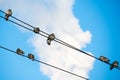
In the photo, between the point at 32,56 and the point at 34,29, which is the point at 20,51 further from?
the point at 34,29

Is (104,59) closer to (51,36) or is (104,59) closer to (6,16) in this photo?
(51,36)

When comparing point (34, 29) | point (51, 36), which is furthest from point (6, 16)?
point (51, 36)

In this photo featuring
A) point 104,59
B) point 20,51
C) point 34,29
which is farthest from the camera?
point 20,51

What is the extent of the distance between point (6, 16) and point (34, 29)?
2.22m

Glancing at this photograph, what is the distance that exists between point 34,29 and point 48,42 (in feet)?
5.01

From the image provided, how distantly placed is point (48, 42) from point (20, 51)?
404cm

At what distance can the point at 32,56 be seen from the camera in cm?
2052

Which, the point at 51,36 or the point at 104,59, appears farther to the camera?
the point at 104,59

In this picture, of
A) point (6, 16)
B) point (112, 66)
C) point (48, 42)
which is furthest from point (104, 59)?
point (6, 16)

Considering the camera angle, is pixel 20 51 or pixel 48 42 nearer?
pixel 48 42

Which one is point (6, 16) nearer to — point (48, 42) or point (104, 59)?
point (48, 42)

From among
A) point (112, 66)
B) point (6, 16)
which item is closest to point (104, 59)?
point (112, 66)

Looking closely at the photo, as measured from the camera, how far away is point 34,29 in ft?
54.1

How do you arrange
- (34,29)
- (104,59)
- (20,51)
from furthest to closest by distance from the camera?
1. (20,51)
2. (104,59)
3. (34,29)
